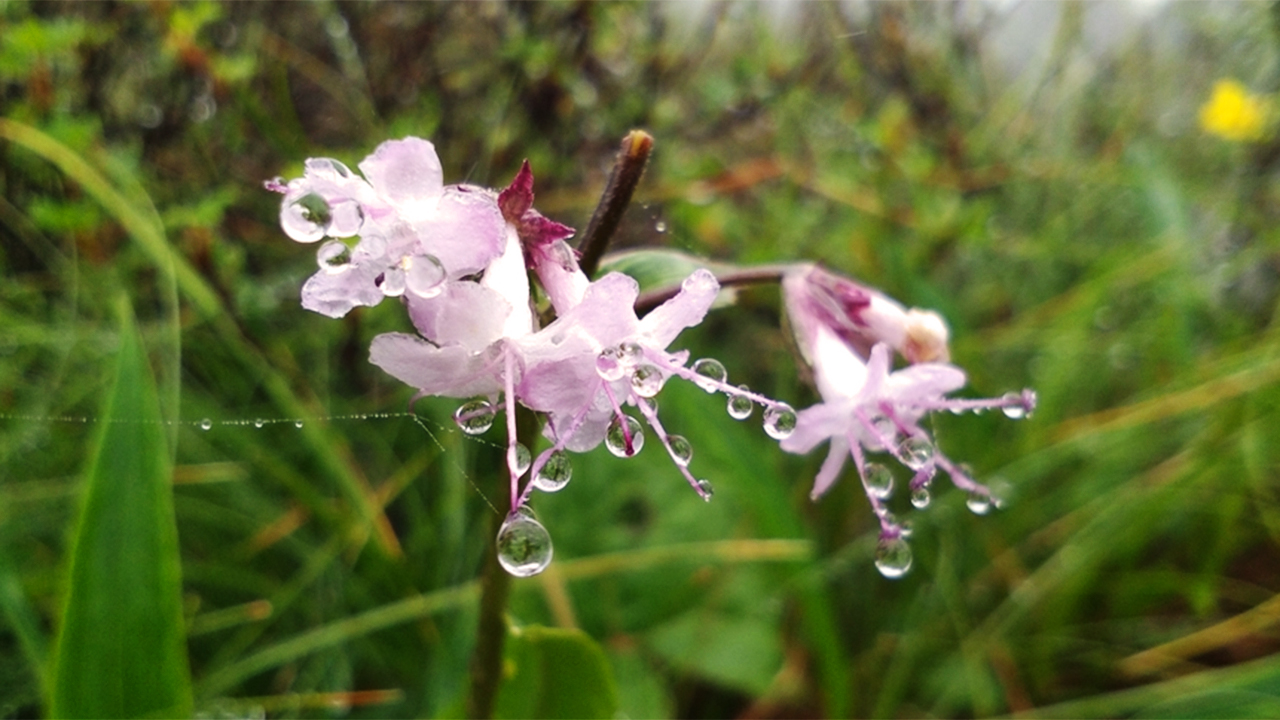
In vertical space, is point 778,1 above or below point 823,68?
above

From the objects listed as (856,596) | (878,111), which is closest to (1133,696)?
(856,596)

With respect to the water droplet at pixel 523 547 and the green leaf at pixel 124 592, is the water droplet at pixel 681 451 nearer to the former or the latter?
the water droplet at pixel 523 547

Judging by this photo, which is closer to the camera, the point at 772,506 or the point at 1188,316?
the point at 772,506

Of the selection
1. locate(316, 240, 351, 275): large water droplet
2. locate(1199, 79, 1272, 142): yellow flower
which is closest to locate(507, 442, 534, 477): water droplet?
locate(316, 240, 351, 275): large water droplet

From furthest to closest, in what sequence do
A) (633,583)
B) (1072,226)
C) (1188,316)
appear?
(1072,226), (1188,316), (633,583)

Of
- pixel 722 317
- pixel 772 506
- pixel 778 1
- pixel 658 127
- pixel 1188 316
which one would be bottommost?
pixel 772 506

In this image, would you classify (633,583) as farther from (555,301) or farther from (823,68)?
(823,68)
